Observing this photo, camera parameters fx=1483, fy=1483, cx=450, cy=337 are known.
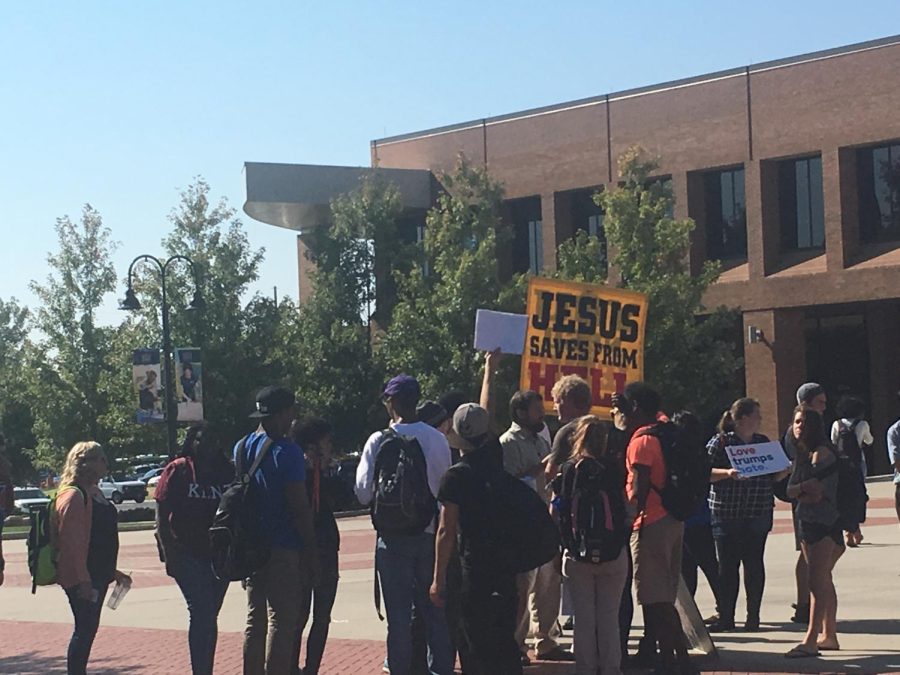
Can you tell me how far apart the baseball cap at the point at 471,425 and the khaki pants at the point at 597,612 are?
3.54ft

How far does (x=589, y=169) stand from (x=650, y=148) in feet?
8.10

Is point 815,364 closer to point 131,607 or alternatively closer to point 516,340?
point 131,607

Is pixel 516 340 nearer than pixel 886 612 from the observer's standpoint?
Yes

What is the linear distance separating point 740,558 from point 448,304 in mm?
27798

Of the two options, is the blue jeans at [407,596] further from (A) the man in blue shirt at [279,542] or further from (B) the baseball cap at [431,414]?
(B) the baseball cap at [431,414]

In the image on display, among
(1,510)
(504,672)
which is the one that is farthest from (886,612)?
(1,510)

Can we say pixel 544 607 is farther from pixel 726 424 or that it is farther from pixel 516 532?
pixel 516 532

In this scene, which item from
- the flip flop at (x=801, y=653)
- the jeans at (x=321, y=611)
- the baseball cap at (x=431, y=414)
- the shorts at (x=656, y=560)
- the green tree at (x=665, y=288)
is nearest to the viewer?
the shorts at (x=656, y=560)

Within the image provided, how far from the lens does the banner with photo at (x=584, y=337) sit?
13594 millimetres

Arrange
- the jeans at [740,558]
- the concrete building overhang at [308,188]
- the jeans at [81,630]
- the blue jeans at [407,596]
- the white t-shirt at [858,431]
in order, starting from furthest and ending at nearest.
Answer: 1. the concrete building overhang at [308,188]
2. the white t-shirt at [858,431]
3. the jeans at [740,558]
4. the jeans at [81,630]
5. the blue jeans at [407,596]

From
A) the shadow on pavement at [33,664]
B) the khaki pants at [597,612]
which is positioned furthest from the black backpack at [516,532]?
the shadow on pavement at [33,664]

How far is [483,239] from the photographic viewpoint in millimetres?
41344

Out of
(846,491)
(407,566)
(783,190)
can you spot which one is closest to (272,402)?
(407,566)

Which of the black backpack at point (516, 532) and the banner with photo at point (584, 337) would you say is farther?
the banner with photo at point (584, 337)
